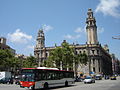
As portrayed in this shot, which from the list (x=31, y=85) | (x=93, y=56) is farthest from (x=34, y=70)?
(x=93, y=56)

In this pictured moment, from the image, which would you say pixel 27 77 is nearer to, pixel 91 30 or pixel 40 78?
pixel 40 78

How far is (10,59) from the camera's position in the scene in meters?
52.1

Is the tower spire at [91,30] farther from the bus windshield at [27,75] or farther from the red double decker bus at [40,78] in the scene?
the bus windshield at [27,75]

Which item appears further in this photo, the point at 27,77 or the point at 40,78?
the point at 40,78

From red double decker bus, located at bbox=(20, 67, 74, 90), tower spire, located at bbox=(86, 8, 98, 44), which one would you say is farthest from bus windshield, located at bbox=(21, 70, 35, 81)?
tower spire, located at bbox=(86, 8, 98, 44)

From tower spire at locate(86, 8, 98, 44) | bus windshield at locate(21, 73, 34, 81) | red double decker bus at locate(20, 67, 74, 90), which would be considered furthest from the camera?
tower spire at locate(86, 8, 98, 44)

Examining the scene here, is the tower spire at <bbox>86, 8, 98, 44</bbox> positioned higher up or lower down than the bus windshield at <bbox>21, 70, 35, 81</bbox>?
higher up

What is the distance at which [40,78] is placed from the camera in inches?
822

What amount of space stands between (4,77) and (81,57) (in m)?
29.3

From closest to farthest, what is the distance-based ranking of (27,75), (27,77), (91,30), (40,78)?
(27,77) → (27,75) → (40,78) → (91,30)

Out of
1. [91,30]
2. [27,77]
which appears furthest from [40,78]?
[91,30]

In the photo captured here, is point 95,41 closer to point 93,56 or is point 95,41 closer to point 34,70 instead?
point 93,56

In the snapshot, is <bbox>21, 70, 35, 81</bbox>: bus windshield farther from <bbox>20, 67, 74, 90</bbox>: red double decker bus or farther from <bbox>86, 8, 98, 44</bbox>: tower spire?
<bbox>86, 8, 98, 44</bbox>: tower spire

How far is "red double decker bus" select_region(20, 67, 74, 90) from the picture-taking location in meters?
19.8
